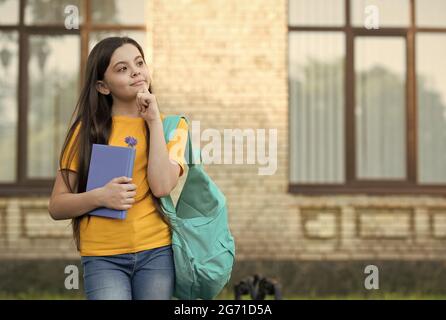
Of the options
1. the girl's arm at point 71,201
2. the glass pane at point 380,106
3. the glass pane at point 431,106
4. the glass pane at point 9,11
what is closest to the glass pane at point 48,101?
the glass pane at point 9,11

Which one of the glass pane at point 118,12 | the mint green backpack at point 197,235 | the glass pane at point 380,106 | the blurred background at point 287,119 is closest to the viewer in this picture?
the mint green backpack at point 197,235

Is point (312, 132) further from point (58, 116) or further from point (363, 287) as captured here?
point (58, 116)

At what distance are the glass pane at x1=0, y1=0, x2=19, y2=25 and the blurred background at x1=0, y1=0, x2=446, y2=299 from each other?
2cm

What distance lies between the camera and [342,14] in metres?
10.1

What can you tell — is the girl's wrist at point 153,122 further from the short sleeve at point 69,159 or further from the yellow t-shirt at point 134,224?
the short sleeve at point 69,159

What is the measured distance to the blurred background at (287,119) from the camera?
9617mm

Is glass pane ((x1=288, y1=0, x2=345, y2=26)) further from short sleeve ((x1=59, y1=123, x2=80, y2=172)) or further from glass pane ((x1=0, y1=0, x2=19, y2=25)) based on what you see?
short sleeve ((x1=59, y1=123, x2=80, y2=172))

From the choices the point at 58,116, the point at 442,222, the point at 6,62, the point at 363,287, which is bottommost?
the point at 363,287

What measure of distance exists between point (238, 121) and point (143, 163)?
6.45 m

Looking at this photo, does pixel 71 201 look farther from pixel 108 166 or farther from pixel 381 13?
pixel 381 13

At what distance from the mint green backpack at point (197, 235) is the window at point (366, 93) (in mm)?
6773

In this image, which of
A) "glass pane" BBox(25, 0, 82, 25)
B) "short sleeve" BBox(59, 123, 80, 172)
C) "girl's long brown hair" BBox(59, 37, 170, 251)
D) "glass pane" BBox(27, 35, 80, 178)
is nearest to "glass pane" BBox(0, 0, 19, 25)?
"glass pane" BBox(25, 0, 82, 25)

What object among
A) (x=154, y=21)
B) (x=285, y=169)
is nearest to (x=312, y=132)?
(x=285, y=169)

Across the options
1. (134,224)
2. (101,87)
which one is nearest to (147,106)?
(101,87)
